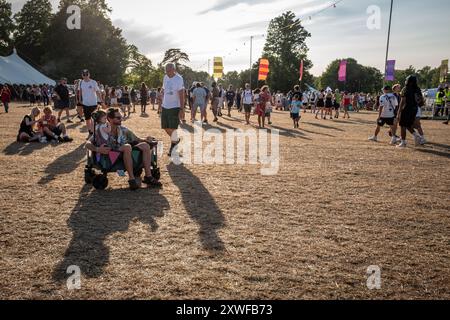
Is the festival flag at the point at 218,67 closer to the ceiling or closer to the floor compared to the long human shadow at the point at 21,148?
closer to the ceiling

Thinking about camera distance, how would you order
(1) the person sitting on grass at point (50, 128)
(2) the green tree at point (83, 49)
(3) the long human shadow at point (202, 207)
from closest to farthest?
(3) the long human shadow at point (202, 207) → (1) the person sitting on grass at point (50, 128) → (2) the green tree at point (83, 49)

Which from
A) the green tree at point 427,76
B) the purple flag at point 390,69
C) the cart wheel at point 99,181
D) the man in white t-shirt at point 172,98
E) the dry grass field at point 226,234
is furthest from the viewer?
the green tree at point 427,76

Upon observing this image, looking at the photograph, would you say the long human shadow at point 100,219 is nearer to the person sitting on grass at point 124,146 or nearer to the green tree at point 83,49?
the person sitting on grass at point 124,146

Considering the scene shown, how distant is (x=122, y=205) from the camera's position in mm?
5191

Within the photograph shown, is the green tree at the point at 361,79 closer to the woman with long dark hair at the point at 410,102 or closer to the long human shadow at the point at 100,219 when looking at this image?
the woman with long dark hair at the point at 410,102

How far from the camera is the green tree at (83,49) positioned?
61000mm

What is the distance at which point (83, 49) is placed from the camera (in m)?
61.1

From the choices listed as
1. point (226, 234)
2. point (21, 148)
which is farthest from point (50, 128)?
point (226, 234)

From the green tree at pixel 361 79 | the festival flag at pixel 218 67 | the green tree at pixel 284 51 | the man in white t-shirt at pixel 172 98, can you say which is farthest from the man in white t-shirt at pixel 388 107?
the green tree at pixel 361 79

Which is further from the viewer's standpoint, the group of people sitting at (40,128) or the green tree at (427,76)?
the green tree at (427,76)

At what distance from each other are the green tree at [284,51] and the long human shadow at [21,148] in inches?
2909

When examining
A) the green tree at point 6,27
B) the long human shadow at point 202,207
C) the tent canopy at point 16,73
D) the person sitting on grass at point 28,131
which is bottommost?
the long human shadow at point 202,207

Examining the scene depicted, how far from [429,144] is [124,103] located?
55.1ft
